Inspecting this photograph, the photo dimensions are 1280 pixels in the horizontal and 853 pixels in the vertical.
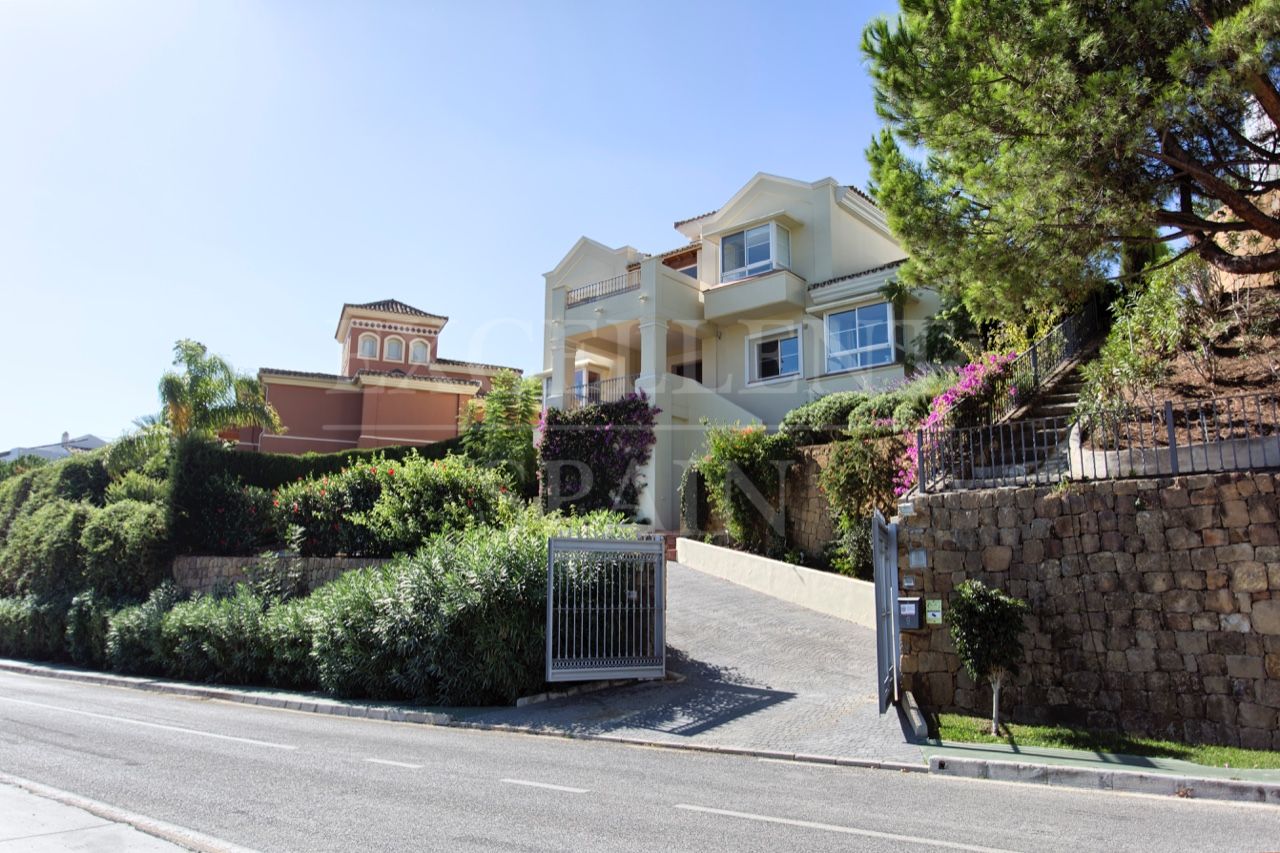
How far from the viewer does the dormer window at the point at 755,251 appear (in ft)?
85.1

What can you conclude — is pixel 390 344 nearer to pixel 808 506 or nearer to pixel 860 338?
pixel 860 338

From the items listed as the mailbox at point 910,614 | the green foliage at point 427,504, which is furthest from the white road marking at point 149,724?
the mailbox at point 910,614

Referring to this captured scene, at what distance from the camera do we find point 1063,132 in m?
9.46

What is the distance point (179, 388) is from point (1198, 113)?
26.0 meters

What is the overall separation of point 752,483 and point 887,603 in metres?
8.60

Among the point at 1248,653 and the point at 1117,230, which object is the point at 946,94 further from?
the point at 1248,653

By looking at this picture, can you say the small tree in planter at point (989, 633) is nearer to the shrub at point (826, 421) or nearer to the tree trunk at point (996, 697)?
the tree trunk at point (996, 697)

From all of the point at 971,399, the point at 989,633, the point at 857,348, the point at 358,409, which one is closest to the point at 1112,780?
the point at 989,633

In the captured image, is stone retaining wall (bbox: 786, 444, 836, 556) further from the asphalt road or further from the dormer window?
the asphalt road

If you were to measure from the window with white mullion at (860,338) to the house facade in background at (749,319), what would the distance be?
37 millimetres

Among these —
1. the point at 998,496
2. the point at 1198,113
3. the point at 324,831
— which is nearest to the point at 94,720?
the point at 324,831

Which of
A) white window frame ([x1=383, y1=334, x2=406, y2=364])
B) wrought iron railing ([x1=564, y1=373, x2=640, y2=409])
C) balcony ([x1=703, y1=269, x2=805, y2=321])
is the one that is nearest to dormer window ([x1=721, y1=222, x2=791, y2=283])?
balcony ([x1=703, y1=269, x2=805, y2=321])

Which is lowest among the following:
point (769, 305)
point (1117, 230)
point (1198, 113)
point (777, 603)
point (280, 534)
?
point (777, 603)

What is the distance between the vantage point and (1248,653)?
8.77 metres
